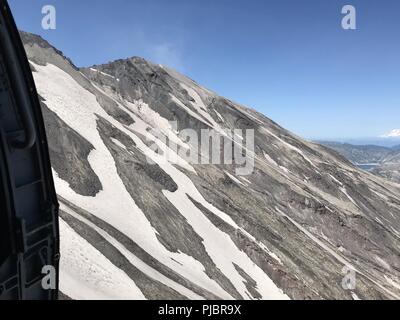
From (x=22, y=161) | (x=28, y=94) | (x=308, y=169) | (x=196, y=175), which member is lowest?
(x=22, y=161)

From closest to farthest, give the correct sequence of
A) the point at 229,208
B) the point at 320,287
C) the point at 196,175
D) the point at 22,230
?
the point at 22,230, the point at 320,287, the point at 229,208, the point at 196,175

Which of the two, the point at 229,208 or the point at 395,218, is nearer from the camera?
the point at 229,208

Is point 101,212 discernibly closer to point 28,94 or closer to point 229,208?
point 229,208

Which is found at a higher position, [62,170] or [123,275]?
[62,170]

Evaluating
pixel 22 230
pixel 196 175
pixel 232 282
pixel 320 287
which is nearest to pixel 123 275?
pixel 232 282

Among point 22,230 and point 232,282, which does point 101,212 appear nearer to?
point 232,282

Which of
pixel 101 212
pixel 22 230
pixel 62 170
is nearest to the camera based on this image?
pixel 22 230
